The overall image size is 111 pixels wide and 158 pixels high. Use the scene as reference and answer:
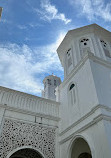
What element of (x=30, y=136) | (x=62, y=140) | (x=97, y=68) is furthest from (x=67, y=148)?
(x=97, y=68)

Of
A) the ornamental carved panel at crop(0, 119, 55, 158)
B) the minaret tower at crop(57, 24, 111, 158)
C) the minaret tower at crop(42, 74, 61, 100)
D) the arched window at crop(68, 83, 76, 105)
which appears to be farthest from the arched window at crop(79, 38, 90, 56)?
the minaret tower at crop(42, 74, 61, 100)

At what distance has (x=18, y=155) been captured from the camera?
711 cm

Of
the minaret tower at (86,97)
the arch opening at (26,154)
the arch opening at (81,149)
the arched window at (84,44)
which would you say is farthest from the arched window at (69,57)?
the arch opening at (26,154)

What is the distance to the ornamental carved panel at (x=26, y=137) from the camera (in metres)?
5.50

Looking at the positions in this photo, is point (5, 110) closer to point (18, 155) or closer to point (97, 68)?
point (18, 155)

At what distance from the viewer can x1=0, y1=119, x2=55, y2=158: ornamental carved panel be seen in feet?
18.1

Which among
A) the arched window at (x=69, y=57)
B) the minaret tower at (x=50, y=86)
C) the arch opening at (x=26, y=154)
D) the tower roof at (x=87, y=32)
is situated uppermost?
the minaret tower at (x=50, y=86)

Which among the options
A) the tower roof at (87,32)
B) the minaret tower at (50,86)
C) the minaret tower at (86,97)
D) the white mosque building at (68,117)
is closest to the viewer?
the minaret tower at (86,97)

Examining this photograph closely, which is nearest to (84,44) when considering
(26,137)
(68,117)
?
(68,117)

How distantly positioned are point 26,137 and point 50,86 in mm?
11366

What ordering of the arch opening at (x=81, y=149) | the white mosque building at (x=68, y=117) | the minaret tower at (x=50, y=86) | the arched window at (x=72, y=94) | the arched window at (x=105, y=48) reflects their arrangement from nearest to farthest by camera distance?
the white mosque building at (x=68, y=117) < the arch opening at (x=81, y=149) < the arched window at (x=72, y=94) < the arched window at (x=105, y=48) < the minaret tower at (x=50, y=86)

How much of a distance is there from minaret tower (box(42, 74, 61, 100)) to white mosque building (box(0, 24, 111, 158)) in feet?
27.8

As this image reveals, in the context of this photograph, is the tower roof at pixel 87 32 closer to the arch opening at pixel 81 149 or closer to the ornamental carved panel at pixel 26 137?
the ornamental carved panel at pixel 26 137

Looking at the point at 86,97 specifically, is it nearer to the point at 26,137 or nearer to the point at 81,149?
the point at 81,149
